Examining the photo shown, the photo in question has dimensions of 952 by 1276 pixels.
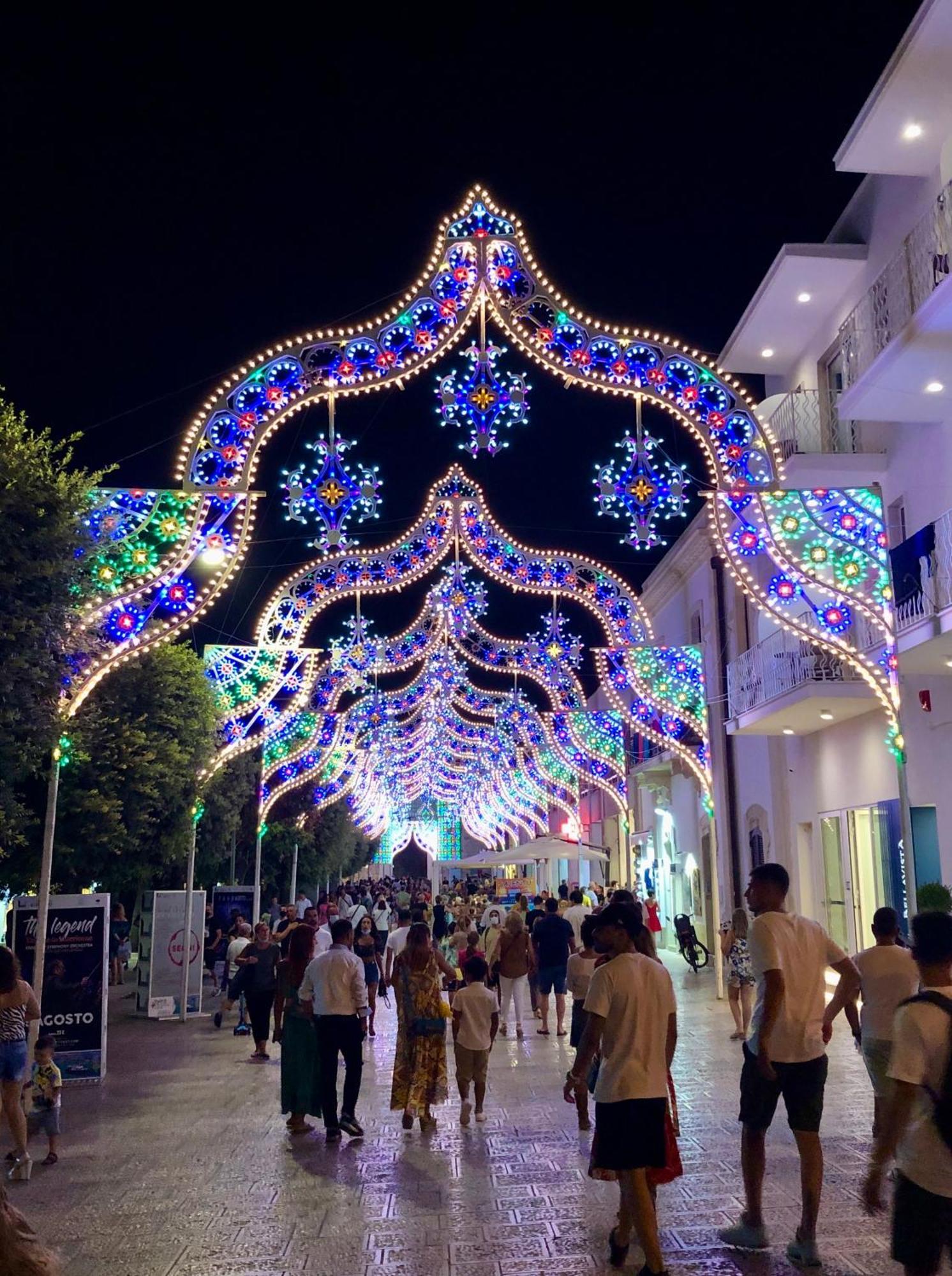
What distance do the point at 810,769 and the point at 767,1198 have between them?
49.1 ft

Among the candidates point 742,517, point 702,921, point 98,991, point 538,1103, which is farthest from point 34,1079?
point 702,921

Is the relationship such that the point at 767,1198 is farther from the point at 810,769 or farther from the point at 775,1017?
the point at 810,769

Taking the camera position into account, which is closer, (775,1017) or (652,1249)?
(652,1249)

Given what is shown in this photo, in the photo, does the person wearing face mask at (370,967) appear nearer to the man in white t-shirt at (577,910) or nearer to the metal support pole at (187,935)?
the man in white t-shirt at (577,910)

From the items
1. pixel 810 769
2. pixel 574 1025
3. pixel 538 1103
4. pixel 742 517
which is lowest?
pixel 538 1103

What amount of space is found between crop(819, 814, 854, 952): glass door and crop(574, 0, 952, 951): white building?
53 mm

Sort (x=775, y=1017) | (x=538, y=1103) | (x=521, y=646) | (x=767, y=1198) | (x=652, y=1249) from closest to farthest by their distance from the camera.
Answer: (x=652, y=1249)
(x=775, y=1017)
(x=767, y=1198)
(x=538, y=1103)
(x=521, y=646)

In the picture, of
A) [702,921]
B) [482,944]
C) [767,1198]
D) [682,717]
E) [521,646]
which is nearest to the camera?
[767,1198]

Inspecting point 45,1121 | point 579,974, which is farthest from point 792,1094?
point 45,1121

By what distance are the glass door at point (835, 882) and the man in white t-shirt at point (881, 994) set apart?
12819 mm

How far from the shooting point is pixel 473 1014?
1010 centimetres

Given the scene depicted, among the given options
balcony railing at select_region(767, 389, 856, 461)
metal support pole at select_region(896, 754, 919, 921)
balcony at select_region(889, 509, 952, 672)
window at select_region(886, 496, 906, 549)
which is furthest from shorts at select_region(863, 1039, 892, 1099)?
balcony railing at select_region(767, 389, 856, 461)

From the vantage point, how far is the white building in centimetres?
1393

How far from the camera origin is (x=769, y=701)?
19578 millimetres
